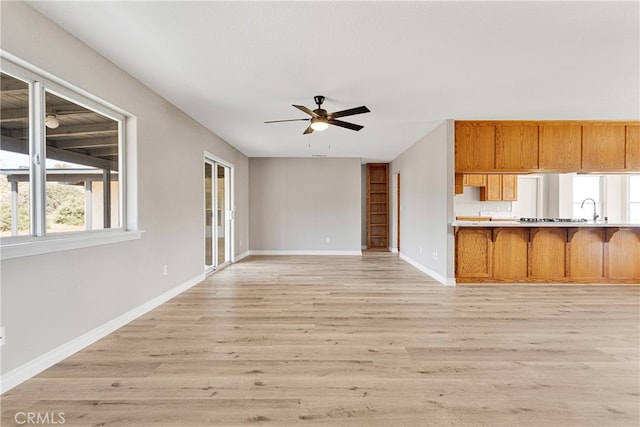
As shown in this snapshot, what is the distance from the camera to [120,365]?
2.14 metres

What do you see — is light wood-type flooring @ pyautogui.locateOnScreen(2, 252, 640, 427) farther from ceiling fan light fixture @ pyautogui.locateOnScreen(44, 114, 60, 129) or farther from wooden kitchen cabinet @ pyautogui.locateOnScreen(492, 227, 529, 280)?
ceiling fan light fixture @ pyautogui.locateOnScreen(44, 114, 60, 129)

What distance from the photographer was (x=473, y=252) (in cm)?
452

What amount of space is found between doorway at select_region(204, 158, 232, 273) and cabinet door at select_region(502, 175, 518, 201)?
18.8ft

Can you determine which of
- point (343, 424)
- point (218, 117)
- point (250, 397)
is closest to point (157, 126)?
point (218, 117)

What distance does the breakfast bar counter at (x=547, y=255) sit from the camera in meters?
4.49

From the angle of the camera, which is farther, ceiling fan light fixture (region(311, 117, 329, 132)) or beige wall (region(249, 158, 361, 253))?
beige wall (region(249, 158, 361, 253))

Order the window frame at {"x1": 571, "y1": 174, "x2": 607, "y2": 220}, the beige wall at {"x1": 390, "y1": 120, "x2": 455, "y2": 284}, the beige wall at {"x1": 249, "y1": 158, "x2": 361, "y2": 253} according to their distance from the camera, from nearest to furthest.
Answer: the beige wall at {"x1": 390, "y1": 120, "x2": 455, "y2": 284} → the window frame at {"x1": 571, "y1": 174, "x2": 607, "y2": 220} → the beige wall at {"x1": 249, "y1": 158, "x2": 361, "y2": 253}

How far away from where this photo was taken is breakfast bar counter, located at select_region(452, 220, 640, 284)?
449 cm

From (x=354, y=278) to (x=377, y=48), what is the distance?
351 cm

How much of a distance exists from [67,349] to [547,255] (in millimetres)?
5947

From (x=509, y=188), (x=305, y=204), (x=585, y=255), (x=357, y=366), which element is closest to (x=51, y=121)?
(x=357, y=366)

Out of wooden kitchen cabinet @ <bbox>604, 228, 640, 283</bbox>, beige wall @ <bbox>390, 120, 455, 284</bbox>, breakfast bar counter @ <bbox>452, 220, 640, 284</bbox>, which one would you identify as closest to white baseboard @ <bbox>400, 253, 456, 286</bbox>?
beige wall @ <bbox>390, 120, 455, 284</bbox>

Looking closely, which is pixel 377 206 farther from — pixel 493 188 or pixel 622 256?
pixel 622 256

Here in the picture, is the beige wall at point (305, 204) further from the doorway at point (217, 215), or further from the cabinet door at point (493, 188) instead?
the cabinet door at point (493, 188)
